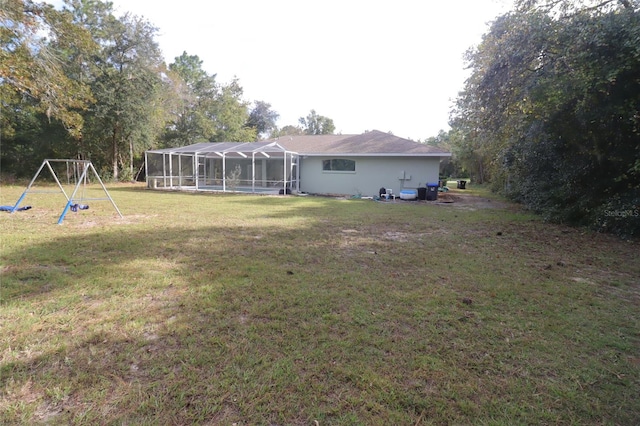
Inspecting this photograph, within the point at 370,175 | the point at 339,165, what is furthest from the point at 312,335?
the point at 339,165

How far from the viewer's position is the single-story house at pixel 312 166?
51.5 ft

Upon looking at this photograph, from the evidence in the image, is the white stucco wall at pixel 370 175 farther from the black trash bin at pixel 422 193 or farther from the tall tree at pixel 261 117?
the tall tree at pixel 261 117

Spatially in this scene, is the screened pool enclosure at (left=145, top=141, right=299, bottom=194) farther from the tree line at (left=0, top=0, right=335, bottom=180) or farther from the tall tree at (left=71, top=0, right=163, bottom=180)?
the tree line at (left=0, top=0, right=335, bottom=180)

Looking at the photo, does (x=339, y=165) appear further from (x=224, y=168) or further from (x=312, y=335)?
(x=312, y=335)

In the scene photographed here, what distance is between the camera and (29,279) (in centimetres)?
362

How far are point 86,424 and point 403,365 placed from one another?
6.18 ft

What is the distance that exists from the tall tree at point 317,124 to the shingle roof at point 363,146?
41.4m

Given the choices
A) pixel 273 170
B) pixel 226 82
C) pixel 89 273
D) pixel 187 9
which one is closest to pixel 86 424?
pixel 89 273

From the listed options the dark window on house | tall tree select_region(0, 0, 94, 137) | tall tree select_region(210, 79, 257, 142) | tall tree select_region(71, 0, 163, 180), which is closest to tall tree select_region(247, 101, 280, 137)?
tall tree select_region(210, 79, 257, 142)

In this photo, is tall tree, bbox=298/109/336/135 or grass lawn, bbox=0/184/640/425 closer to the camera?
grass lawn, bbox=0/184/640/425

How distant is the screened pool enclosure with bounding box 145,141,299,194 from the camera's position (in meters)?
17.5

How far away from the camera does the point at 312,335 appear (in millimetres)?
2590

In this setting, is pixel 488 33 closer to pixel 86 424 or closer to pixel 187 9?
pixel 187 9

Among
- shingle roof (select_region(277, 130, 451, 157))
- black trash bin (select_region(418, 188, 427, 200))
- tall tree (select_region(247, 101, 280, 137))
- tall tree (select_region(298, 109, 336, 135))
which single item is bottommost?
black trash bin (select_region(418, 188, 427, 200))
